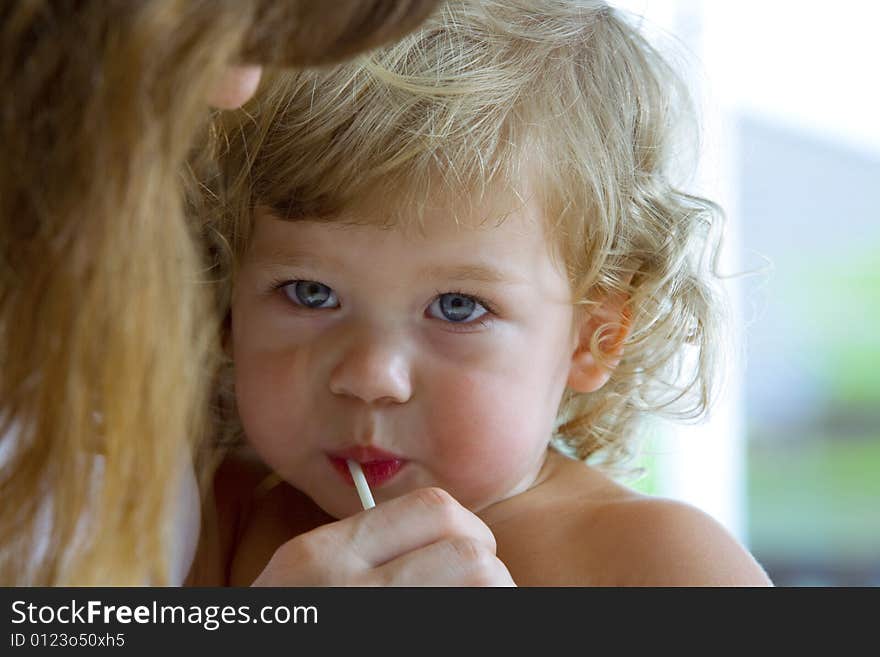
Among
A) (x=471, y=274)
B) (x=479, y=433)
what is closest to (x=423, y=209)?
(x=471, y=274)

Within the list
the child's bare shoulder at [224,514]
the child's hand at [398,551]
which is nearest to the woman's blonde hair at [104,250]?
the child's hand at [398,551]

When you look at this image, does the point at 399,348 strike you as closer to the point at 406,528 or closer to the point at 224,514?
the point at 406,528

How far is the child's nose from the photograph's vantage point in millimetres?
924

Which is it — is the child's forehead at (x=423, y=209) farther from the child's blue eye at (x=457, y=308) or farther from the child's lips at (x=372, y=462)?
the child's lips at (x=372, y=462)

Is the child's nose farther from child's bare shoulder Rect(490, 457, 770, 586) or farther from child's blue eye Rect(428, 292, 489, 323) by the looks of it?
child's bare shoulder Rect(490, 457, 770, 586)

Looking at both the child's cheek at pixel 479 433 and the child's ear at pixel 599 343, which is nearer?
the child's cheek at pixel 479 433

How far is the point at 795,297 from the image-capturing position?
306cm

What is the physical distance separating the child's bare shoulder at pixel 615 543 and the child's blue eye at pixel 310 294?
0.93 feet

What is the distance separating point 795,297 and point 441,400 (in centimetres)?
233

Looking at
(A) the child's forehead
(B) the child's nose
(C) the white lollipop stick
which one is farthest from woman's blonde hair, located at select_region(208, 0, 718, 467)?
(C) the white lollipop stick

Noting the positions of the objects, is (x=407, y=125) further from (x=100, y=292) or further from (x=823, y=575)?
(x=823, y=575)

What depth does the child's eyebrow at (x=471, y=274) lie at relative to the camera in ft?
3.07

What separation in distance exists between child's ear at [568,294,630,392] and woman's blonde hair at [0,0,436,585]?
49cm
